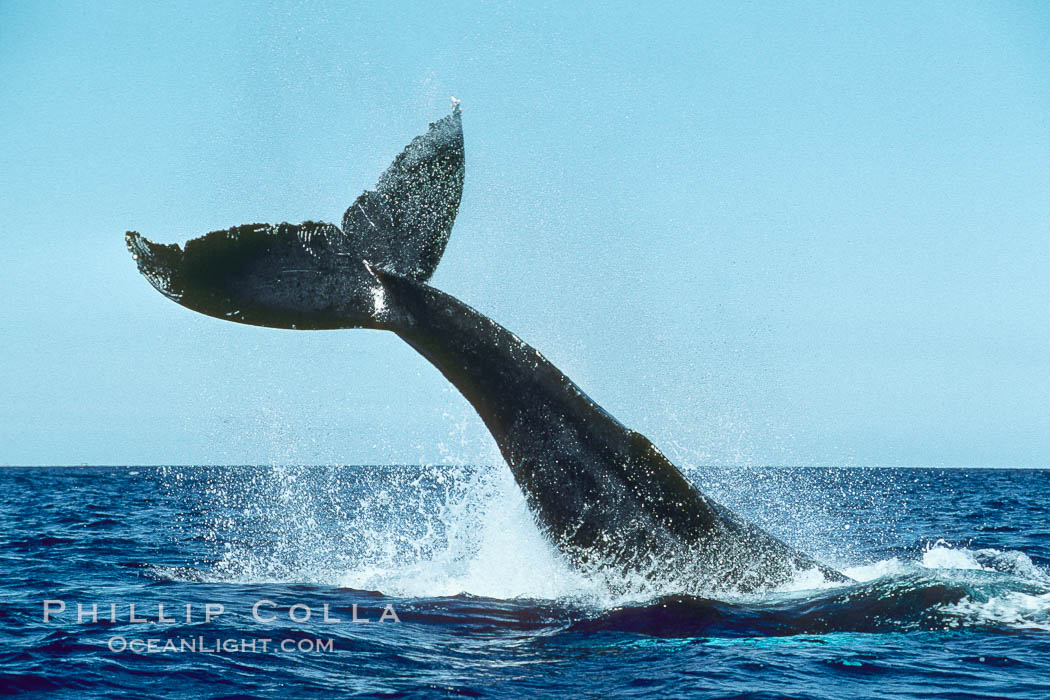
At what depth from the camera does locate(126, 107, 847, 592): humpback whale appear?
6703mm

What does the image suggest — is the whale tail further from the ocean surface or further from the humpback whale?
the ocean surface

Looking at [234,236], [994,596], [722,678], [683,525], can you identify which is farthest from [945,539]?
[234,236]

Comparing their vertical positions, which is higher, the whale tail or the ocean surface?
the whale tail

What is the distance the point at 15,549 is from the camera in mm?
→ 12961

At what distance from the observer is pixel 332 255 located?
22.3ft

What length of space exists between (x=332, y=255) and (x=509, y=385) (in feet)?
5.21

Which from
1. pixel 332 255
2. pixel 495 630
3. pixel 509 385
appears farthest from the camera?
pixel 509 385

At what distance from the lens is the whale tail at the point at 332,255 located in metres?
6.23

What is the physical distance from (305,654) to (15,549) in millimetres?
9084

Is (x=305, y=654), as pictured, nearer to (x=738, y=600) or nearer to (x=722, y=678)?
(x=722, y=678)

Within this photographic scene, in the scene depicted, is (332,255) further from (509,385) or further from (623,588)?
(623,588)

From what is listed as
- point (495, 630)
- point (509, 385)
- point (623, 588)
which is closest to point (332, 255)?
point (509, 385)

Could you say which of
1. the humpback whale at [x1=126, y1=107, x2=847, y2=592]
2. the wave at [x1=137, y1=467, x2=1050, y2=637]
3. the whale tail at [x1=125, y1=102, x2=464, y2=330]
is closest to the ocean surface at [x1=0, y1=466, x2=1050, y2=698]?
the wave at [x1=137, y1=467, x2=1050, y2=637]

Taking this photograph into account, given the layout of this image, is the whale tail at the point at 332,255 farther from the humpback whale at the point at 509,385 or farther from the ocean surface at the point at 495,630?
the ocean surface at the point at 495,630
